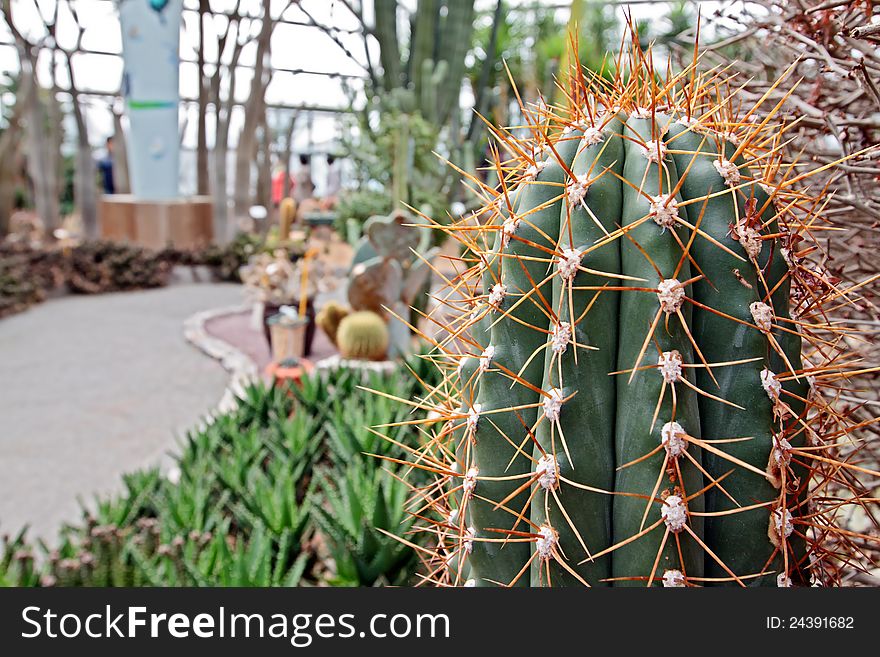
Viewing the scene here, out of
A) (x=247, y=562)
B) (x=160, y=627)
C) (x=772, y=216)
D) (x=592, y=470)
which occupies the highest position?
(x=772, y=216)

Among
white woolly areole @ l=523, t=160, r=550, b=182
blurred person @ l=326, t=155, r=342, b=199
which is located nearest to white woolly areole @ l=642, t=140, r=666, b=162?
white woolly areole @ l=523, t=160, r=550, b=182

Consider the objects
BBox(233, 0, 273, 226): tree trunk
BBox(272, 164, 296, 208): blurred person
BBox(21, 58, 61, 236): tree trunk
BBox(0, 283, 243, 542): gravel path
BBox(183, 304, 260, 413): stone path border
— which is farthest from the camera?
BBox(272, 164, 296, 208): blurred person

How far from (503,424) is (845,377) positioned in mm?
449

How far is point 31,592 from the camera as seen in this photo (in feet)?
3.01

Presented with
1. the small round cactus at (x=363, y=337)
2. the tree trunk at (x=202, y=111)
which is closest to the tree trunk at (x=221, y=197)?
the tree trunk at (x=202, y=111)

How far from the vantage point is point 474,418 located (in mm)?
1008

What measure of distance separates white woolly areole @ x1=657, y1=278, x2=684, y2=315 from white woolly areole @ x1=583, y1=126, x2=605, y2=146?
0.70 ft

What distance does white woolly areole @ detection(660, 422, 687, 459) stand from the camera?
0.86 m

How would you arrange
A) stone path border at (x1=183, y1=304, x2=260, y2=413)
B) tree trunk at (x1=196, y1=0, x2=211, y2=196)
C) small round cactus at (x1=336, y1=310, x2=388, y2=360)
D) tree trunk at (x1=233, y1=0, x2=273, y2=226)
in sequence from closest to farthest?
small round cactus at (x1=336, y1=310, x2=388, y2=360), stone path border at (x1=183, y1=304, x2=260, y2=413), tree trunk at (x1=233, y1=0, x2=273, y2=226), tree trunk at (x1=196, y1=0, x2=211, y2=196)

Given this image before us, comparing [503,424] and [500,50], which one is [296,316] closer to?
[503,424]

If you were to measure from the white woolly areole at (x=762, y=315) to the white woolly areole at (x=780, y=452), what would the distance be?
13cm

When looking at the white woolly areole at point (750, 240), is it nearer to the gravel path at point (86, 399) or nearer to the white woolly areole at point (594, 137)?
the white woolly areole at point (594, 137)

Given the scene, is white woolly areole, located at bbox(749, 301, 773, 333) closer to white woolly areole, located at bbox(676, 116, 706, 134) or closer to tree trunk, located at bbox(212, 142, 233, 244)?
white woolly areole, located at bbox(676, 116, 706, 134)

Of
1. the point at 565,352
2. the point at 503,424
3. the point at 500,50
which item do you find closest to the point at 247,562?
the point at 503,424
